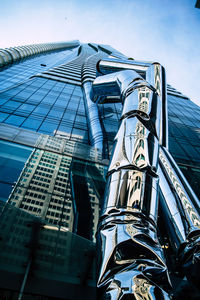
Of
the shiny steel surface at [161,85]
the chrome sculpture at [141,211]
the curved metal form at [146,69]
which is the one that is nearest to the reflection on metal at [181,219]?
the chrome sculpture at [141,211]

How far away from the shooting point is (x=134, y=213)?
161cm

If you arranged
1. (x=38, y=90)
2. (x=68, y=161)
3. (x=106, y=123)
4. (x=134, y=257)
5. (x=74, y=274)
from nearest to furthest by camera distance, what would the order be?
(x=134, y=257)
(x=74, y=274)
(x=68, y=161)
(x=106, y=123)
(x=38, y=90)

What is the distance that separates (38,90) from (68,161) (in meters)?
8.68

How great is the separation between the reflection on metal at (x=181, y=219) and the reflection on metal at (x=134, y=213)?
1.26ft

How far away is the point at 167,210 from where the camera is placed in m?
2.29

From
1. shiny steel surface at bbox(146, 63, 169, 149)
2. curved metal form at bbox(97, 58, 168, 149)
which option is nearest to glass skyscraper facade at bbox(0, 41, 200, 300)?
curved metal form at bbox(97, 58, 168, 149)

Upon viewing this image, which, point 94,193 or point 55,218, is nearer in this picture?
point 55,218

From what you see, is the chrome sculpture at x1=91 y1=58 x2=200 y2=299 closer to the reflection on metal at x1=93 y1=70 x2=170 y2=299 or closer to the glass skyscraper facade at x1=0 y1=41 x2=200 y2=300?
the reflection on metal at x1=93 y1=70 x2=170 y2=299

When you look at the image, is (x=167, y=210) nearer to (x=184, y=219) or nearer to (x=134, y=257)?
(x=184, y=219)

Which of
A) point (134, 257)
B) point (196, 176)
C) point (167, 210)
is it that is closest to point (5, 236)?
point (134, 257)

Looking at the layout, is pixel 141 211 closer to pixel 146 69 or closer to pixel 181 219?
pixel 181 219

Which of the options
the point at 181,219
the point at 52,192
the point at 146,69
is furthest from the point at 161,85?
the point at 52,192

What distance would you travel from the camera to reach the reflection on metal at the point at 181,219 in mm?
1663

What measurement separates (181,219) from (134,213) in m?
0.72
